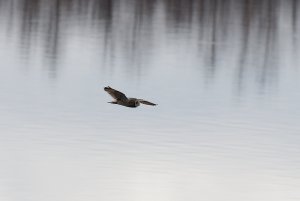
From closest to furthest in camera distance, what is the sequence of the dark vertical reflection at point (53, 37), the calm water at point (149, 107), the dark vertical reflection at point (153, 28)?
the calm water at point (149, 107)
the dark vertical reflection at point (53, 37)
the dark vertical reflection at point (153, 28)

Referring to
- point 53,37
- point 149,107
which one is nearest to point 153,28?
point 53,37

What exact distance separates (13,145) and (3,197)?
5224 mm

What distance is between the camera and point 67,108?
3859 cm

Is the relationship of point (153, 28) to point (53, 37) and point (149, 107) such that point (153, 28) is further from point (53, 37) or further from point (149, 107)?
point (149, 107)

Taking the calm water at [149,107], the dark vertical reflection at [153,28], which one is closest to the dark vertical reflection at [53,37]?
the dark vertical reflection at [153,28]

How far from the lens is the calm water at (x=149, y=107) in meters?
29.7

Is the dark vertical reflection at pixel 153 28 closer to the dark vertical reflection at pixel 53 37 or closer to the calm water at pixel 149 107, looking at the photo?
the dark vertical reflection at pixel 53 37

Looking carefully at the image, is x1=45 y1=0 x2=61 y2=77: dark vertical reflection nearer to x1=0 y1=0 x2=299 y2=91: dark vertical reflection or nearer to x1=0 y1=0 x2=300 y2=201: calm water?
x1=0 y1=0 x2=299 y2=91: dark vertical reflection

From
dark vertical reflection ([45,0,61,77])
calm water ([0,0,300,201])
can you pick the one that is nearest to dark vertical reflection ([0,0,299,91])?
dark vertical reflection ([45,0,61,77])

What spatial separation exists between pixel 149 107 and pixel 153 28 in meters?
20.1

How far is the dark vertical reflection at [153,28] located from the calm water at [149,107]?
106 millimetres

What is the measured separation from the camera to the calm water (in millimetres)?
29719

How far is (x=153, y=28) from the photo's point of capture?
195ft

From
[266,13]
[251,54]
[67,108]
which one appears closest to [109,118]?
[67,108]
